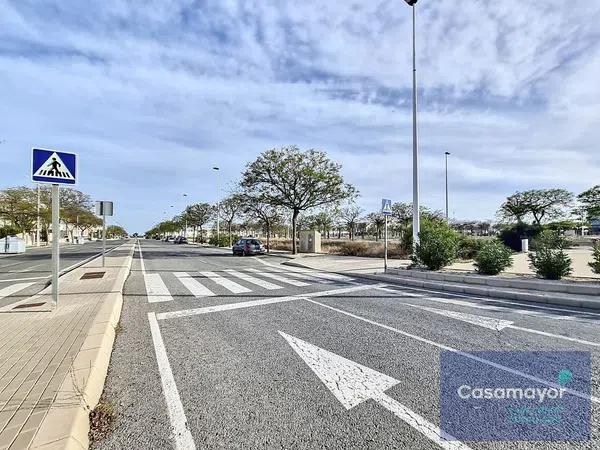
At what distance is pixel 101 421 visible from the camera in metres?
2.70

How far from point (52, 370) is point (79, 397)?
0.91 meters

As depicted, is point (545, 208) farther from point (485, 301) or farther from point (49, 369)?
point (49, 369)

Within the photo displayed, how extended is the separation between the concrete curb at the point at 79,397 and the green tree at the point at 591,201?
1836 inches

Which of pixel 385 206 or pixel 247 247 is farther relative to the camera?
pixel 247 247

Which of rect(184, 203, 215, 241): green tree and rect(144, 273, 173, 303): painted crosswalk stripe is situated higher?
rect(184, 203, 215, 241): green tree

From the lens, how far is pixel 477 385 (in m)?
3.37

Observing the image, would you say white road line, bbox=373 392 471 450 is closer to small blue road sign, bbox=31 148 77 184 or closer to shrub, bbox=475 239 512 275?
small blue road sign, bbox=31 148 77 184

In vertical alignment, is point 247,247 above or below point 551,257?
below

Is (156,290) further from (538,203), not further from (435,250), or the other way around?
(538,203)

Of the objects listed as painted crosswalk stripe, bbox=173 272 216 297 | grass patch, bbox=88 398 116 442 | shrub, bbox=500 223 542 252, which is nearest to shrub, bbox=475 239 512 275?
painted crosswalk stripe, bbox=173 272 216 297

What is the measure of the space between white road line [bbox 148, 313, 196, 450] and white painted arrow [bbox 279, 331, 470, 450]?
1.37m

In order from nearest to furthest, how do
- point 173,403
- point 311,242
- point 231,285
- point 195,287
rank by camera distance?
1. point 173,403
2. point 195,287
3. point 231,285
4. point 311,242

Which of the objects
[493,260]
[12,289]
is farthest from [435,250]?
[12,289]

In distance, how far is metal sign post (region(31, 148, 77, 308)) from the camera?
6.18 m
